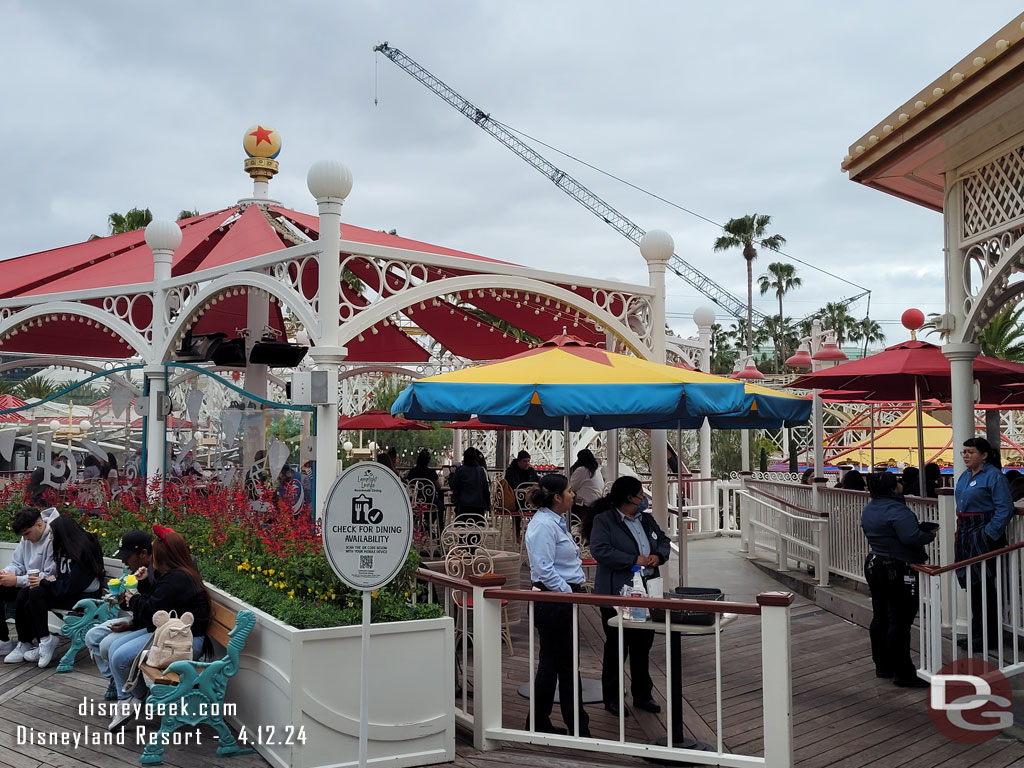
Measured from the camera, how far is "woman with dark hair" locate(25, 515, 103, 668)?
7180mm

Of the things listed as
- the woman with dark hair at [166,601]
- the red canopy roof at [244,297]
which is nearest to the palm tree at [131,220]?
the red canopy roof at [244,297]

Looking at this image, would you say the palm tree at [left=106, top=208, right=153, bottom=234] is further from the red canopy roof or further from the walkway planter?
the walkway planter

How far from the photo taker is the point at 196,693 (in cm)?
520

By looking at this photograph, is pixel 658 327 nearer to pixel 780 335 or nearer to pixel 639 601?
pixel 639 601

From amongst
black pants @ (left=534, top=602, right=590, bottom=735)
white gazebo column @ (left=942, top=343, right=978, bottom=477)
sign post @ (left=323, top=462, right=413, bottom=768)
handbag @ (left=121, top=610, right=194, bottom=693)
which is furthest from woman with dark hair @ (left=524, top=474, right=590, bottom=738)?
white gazebo column @ (left=942, top=343, right=978, bottom=477)

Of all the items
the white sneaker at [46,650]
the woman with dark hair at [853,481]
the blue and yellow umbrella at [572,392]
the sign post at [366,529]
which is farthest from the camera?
the woman with dark hair at [853,481]

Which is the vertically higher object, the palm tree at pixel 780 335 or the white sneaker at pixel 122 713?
the palm tree at pixel 780 335

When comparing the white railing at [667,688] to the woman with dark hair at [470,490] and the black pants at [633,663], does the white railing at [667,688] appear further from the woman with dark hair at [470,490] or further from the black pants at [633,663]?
the woman with dark hair at [470,490]

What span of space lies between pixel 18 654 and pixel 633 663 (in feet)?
15.9

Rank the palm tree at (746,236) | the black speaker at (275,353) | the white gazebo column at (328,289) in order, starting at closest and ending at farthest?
the white gazebo column at (328,289), the black speaker at (275,353), the palm tree at (746,236)

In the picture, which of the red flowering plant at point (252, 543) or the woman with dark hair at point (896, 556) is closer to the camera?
the red flowering plant at point (252, 543)

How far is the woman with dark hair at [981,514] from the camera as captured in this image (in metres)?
6.45

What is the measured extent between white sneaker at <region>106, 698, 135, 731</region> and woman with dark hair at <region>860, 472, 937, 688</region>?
4.92 meters

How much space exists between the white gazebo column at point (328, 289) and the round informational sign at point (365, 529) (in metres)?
3.35
